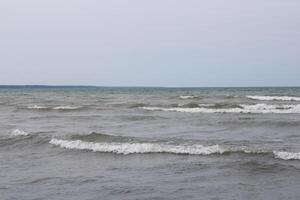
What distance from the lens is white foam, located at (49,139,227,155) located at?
1291cm

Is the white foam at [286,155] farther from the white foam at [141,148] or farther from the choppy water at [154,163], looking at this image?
the white foam at [141,148]

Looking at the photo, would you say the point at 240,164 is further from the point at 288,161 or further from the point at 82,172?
the point at 82,172

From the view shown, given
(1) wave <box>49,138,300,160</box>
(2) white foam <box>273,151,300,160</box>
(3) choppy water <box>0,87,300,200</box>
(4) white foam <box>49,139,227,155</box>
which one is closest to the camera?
(3) choppy water <box>0,87,300,200</box>

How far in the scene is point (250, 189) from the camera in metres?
8.98

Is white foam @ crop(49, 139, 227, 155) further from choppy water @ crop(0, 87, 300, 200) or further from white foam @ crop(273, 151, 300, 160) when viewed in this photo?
white foam @ crop(273, 151, 300, 160)

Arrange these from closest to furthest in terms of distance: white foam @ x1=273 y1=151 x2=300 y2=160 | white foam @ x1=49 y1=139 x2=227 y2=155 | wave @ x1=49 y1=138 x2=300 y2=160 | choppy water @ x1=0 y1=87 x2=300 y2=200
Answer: choppy water @ x1=0 y1=87 x2=300 y2=200 → white foam @ x1=273 y1=151 x2=300 y2=160 → wave @ x1=49 y1=138 x2=300 y2=160 → white foam @ x1=49 y1=139 x2=227 y2=155

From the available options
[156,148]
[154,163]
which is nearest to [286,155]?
[154,163]

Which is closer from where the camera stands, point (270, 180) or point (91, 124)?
point (270, 180)

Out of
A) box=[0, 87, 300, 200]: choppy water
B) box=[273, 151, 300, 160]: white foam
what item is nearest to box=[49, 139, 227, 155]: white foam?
box=[0, 87, 300, 200]: choppy water

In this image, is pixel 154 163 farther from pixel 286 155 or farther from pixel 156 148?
pixel 286 155

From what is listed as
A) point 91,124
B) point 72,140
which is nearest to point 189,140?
point 72,140

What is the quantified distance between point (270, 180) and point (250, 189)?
0.83m

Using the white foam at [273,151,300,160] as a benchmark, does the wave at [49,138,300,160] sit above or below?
below

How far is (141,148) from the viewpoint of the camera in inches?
541
